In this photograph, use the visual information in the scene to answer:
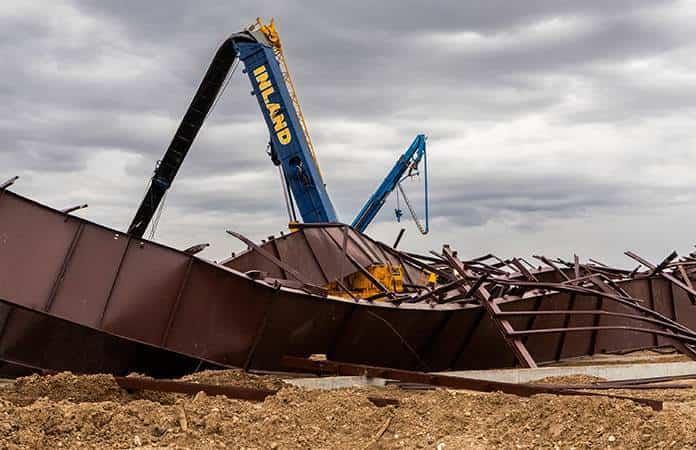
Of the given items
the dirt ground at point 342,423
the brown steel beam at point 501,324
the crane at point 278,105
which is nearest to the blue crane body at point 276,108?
the crane at point 278,105

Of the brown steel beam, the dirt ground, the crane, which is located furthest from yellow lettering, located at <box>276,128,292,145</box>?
the dirt ground

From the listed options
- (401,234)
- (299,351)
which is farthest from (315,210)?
(299,351)

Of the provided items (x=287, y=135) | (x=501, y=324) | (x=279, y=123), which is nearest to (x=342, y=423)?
(x=501, y=324)

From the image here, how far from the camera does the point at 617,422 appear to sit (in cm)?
672

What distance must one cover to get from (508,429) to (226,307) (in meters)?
4.23

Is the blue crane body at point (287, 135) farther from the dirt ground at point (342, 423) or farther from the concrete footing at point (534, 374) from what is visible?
the dirt ground at point (342, 423)

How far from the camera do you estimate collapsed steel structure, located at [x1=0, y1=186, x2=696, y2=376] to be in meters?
9.35

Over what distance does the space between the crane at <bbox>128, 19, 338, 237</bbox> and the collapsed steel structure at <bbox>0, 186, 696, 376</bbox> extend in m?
5.54

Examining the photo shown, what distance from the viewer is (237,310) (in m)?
9.98

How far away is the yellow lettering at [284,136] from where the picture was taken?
20281mm

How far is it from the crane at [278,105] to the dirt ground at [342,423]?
1235 cm

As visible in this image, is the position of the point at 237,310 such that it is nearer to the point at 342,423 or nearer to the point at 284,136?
the point at 342,423

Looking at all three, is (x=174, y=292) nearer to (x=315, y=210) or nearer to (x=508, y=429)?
(x=508, y=429)

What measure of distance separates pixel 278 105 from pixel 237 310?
36.8ft
